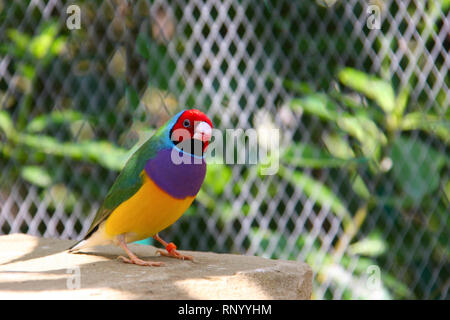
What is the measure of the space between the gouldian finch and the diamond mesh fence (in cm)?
111

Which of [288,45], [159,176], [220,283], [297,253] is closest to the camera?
[220,283]

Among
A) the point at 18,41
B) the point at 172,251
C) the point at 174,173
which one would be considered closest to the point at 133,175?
the point at 174,173

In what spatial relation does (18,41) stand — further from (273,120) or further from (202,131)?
(202,131)

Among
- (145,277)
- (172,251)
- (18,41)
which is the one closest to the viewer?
(145,277)

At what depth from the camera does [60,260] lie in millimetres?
1688

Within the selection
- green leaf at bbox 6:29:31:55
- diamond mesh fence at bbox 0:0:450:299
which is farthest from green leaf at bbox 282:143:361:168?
green leaf at bbox 6:29:31:55

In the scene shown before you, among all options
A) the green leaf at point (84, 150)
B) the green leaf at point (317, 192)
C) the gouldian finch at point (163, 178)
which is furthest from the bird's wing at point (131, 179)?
the green leaf at point (317, 192)

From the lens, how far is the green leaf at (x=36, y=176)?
2846 millimetres

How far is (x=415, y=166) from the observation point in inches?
105

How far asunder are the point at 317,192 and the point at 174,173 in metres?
1.28

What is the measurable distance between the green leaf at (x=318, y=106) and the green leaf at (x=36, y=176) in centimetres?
108

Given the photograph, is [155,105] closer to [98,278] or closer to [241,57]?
[241,57]

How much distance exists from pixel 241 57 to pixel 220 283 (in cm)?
154

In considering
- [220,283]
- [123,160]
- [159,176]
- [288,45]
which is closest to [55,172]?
[123,160]
